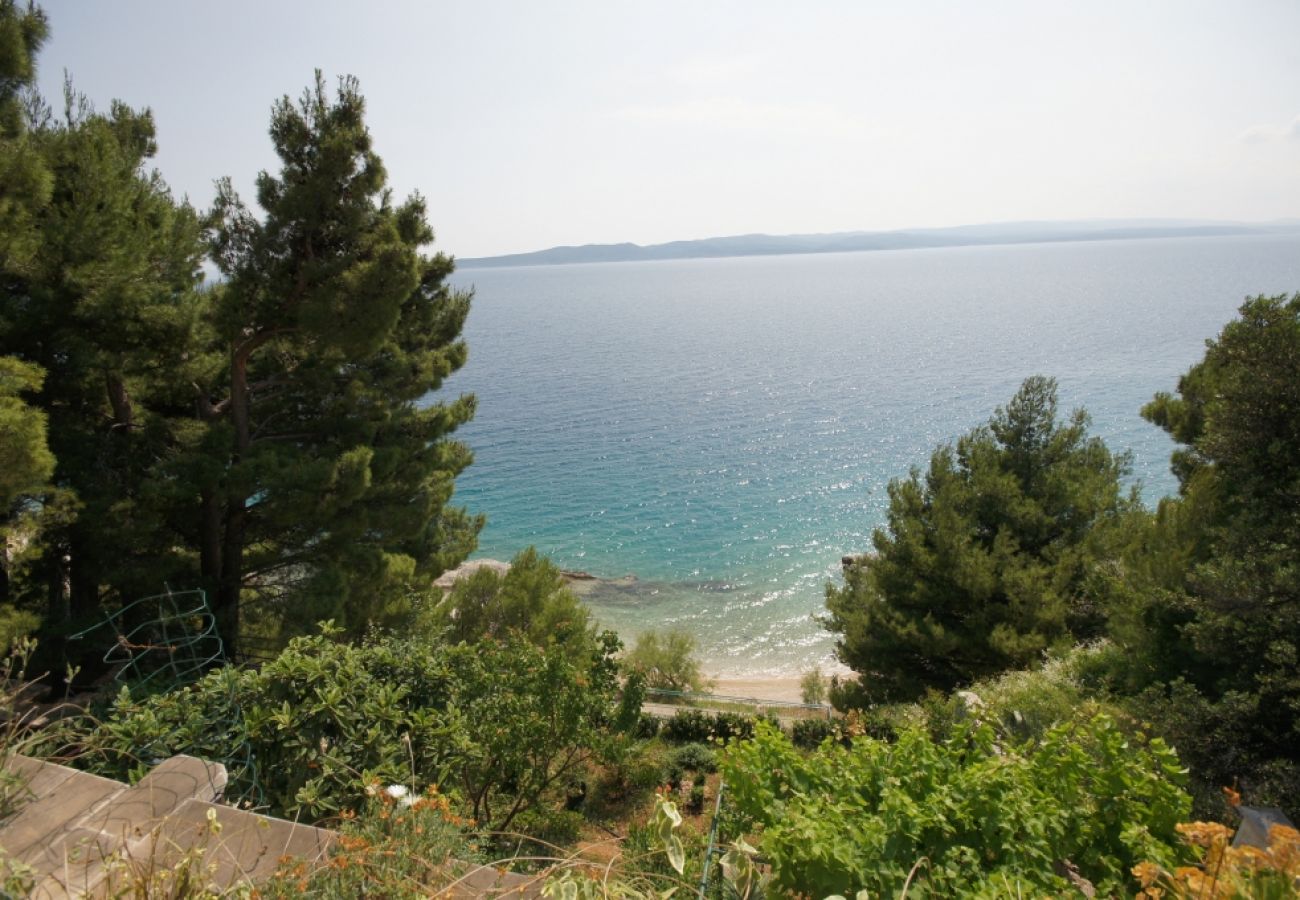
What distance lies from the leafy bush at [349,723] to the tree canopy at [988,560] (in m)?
8.13

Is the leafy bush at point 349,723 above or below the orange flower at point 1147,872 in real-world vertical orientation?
below

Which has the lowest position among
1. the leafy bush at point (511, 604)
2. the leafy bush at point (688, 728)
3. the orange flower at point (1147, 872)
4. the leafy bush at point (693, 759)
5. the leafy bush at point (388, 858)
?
the leafy bush at point (688, 728)

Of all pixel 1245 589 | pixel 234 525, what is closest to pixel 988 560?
pixel 1245 589

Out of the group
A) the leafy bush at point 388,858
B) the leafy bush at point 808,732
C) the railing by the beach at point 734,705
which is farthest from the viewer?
the railing by the beach at point 734,705

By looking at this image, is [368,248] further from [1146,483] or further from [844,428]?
[844,428]

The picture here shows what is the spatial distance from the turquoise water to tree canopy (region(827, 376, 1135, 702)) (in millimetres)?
8997

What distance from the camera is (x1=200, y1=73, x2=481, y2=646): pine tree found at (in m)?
9.99

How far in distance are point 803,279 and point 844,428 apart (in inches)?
6479

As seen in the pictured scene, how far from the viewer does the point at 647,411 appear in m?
48.5

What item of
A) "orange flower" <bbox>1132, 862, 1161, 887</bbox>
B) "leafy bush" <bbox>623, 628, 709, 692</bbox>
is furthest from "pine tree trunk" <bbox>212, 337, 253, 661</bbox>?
"orange flower" <bbox>1132, 862, 1161, 887</bbox>

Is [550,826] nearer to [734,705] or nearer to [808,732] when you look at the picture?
[808,732]

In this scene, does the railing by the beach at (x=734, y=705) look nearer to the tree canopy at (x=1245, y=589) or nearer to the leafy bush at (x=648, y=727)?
the leafy bush at (x=648, y=727)

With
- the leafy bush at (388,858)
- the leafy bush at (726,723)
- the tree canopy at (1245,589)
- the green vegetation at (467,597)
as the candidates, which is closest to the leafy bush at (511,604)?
the green vegetation at (467,597)

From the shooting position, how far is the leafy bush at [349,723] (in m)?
4.85
